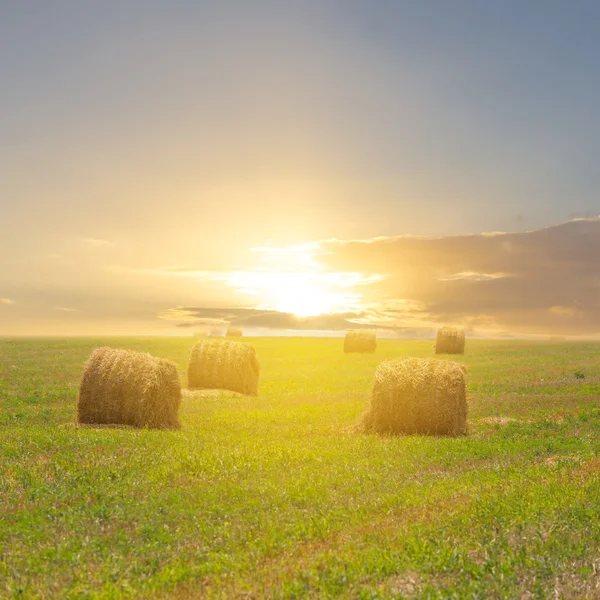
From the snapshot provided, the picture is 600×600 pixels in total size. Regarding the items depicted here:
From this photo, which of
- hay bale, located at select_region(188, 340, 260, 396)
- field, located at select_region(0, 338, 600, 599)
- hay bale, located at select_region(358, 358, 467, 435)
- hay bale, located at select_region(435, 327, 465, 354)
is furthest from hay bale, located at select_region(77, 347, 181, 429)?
hay bale, located at select_region(435, 327, 465, 354)

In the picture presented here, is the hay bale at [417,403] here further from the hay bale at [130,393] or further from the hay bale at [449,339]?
the hay bale at [449,339]

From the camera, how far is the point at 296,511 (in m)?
11.5

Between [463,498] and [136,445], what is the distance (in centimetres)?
883

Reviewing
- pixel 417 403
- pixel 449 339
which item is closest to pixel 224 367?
pixel 417 403

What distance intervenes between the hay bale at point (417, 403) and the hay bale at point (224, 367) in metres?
11.2

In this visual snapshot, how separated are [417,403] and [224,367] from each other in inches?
512

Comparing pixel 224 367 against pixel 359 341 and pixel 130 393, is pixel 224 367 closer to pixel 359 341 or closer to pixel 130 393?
pixel 130 393

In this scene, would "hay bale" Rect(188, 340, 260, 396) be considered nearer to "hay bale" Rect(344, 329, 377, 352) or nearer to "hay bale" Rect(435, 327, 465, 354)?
"hay bale" Rect(435, 327, 465, 354)

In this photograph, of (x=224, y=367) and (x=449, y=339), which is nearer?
(x=224, y=367)

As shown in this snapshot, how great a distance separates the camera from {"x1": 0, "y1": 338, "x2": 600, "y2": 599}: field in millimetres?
8633

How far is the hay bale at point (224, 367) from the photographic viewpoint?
101 ft

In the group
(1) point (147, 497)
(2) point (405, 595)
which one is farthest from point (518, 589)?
(1) point (147, 497)

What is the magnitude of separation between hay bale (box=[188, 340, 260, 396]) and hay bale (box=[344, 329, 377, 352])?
34127mm

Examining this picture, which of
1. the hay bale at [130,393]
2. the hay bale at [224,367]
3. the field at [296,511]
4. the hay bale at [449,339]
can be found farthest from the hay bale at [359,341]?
the hay bale at [130,393]
